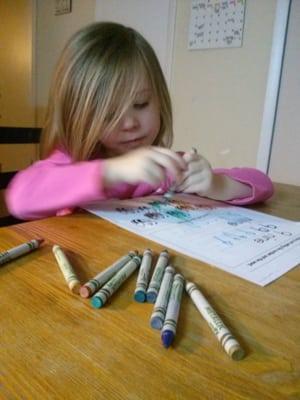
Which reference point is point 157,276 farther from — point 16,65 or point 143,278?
point 16,65

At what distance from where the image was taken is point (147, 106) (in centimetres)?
75

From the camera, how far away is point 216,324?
0.28 meters

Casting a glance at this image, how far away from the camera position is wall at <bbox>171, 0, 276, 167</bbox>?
1.35 meters

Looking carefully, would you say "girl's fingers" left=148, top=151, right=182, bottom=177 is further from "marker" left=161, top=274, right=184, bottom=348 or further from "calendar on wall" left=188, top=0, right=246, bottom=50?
"calendar on wall" left=188, top=0, right=246, bottom=50

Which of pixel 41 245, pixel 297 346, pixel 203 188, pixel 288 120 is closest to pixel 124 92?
pixel 203 188

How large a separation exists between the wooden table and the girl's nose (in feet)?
1.22

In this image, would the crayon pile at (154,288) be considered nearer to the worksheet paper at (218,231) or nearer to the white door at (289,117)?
the worksheet paper at (218,231)

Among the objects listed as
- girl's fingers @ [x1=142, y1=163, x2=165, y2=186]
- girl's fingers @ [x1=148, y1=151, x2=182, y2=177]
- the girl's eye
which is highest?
the girl's eye

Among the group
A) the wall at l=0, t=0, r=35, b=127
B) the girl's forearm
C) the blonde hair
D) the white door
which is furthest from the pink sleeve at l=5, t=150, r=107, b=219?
the wall at l=0, t=0, r=35, b=127

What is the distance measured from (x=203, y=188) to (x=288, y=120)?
2.66 feet

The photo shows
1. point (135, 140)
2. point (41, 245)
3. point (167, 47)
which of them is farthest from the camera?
point (167, 47)

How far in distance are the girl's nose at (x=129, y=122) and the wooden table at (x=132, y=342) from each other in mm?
372

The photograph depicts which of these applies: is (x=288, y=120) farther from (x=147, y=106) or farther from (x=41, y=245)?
(x=41, y=245)

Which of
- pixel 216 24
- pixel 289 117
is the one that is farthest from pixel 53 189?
pixel 216 24
